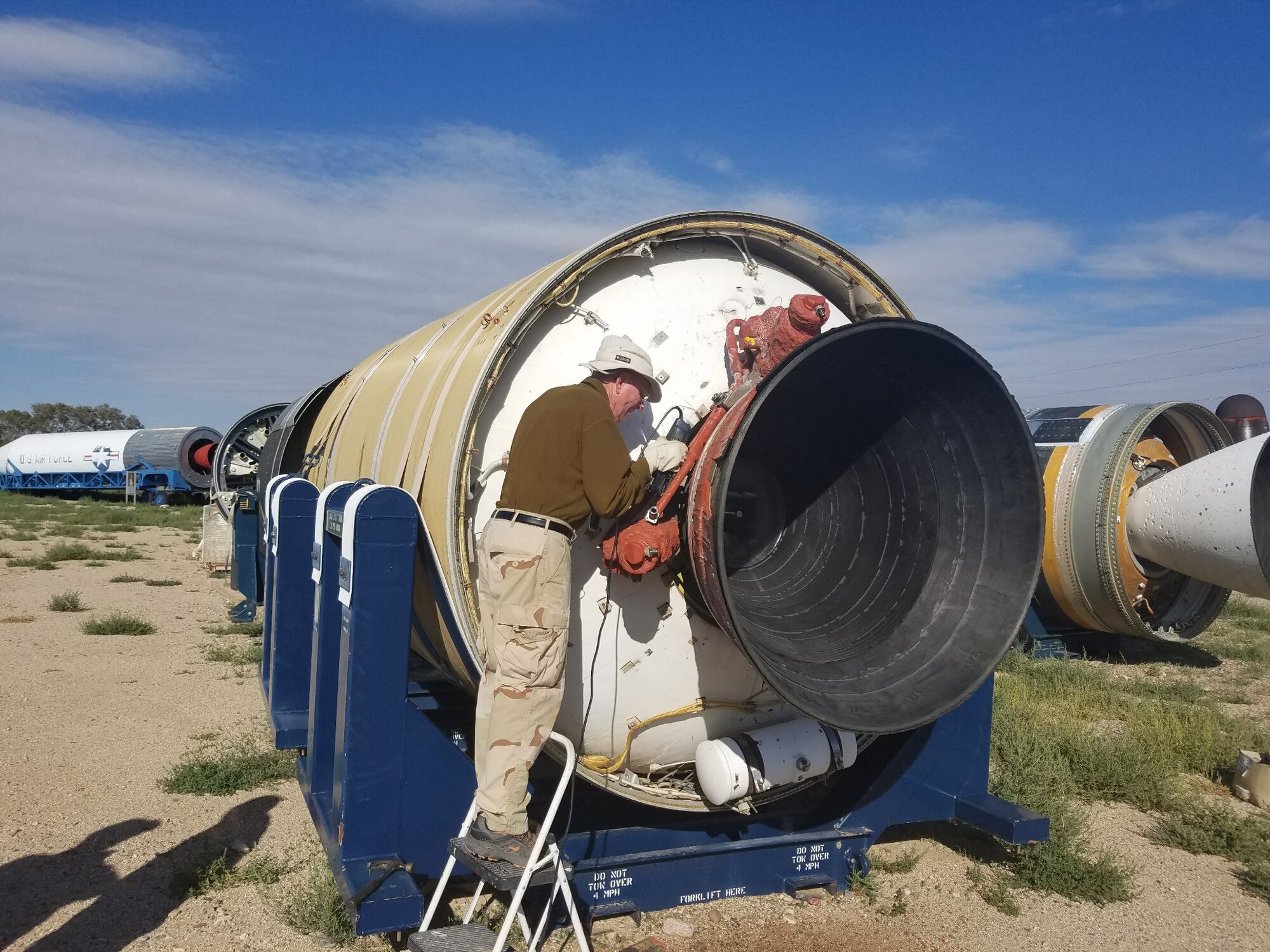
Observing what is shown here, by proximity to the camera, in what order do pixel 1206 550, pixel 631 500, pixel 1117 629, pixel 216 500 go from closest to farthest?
pixel 631 500, pixel 1206 550, pixel 1117 629, pixel 216 500

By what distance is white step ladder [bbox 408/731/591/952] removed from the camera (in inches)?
109

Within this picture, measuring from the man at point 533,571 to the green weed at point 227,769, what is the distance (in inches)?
95.3

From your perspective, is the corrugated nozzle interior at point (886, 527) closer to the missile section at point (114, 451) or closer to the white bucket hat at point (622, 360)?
the white bucket hat at point (622, 360)

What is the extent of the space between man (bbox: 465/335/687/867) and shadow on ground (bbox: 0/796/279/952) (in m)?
1.45

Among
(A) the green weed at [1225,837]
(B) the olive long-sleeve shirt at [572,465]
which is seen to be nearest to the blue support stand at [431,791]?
(B) the olive long-sleeve shirt at [572,465]

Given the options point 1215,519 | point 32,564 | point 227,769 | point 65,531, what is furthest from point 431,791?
point 65,531

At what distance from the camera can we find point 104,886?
372 centimetres

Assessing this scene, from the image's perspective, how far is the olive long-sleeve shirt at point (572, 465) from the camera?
2871 mm

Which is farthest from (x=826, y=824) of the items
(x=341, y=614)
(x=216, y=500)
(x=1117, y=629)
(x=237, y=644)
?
(x=216, y=500)

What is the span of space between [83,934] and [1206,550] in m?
7.11

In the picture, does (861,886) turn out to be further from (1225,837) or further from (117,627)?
(117,627)

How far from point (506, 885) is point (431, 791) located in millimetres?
507

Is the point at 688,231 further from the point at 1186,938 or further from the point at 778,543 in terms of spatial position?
the point at 1186,938

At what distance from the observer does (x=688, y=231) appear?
3400 mm
